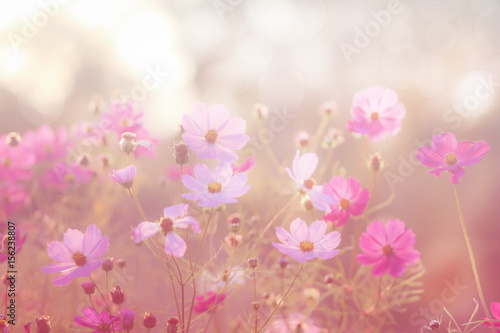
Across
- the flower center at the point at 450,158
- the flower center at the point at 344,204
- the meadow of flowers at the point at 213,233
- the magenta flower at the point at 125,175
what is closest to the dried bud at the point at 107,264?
the meadow of flowers at the point at 213,233

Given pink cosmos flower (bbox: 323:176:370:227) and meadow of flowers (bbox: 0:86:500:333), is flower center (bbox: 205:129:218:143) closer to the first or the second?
meadow of flowers (bbox: 0:86:500:333)

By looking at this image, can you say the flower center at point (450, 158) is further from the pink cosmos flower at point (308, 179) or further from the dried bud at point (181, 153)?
the dried bud at point (181, 153)

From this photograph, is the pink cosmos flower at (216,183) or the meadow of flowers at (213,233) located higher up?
the pink cosmos flower at (216,183)

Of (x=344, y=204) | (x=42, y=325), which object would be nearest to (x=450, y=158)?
(x=344, y=204)

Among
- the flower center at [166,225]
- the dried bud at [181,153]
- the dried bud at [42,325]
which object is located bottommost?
the dried bud at [42,325]

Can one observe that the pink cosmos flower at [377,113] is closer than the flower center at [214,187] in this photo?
No

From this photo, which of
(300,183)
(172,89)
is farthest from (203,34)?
(300,183)

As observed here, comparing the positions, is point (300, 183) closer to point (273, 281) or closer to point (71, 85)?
point (273, 281)
